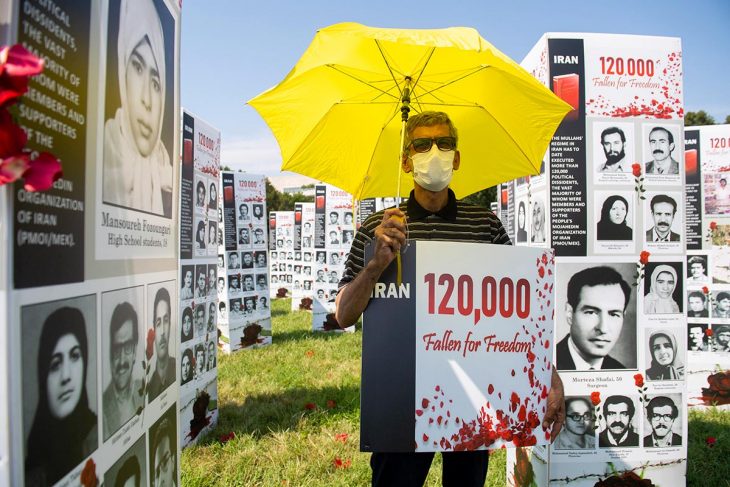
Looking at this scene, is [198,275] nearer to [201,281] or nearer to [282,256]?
[201,281]

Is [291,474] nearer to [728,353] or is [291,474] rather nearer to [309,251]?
[728,353]

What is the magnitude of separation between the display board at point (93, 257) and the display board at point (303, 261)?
448 inches

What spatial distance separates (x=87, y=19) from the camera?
3.82 feet

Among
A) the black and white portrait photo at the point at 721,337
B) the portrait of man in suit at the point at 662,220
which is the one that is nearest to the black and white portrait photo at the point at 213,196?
the portrait of man in suit at the point at 662,220

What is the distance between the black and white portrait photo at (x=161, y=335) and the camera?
165 centimetres

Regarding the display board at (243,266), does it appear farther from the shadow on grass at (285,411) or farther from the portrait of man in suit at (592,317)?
the portrait of man in suit at (592,317)

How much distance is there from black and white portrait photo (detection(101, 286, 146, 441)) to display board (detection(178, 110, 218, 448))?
3096 mm

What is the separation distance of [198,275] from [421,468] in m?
3.55

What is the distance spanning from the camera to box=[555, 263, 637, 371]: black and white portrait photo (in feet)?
10.7

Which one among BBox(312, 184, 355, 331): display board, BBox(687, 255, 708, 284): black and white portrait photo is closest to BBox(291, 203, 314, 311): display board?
BBox(312, 184, 355, 331): display board

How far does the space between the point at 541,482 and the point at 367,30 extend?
297cm

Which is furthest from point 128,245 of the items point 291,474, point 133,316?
point 291,474

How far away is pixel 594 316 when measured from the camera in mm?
3299

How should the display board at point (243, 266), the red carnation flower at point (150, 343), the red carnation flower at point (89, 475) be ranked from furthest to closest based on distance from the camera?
the display board at point (243, 266)
the red carnation flower at point (150, 343)
the red carnation flower at point (89, 475)
